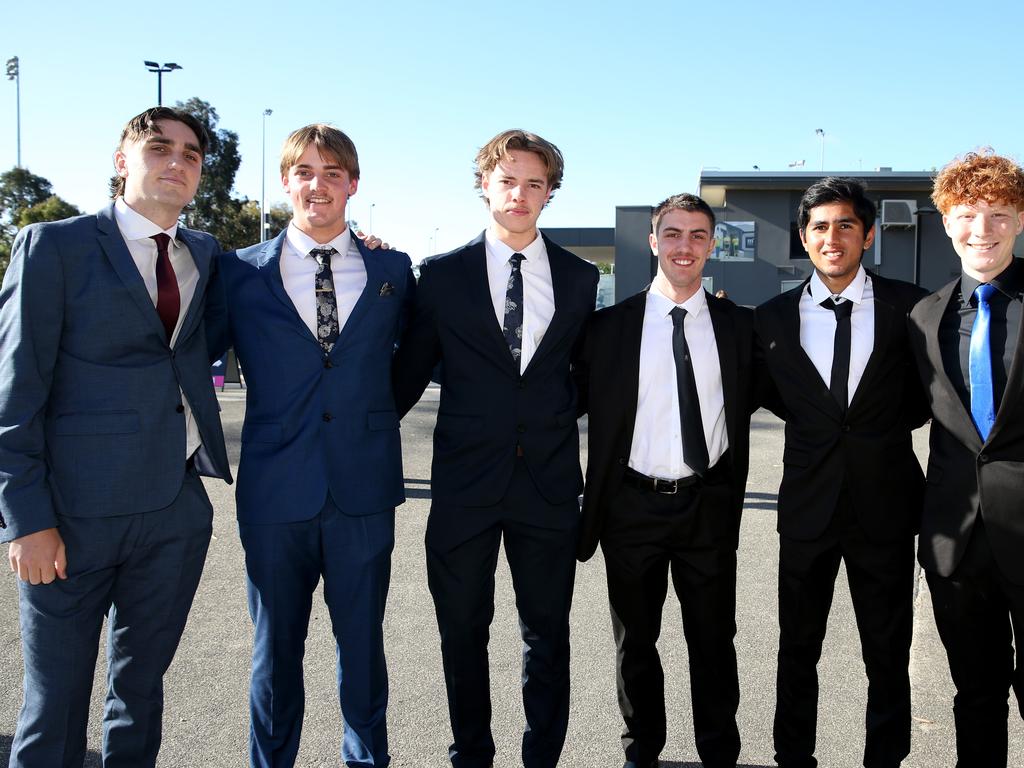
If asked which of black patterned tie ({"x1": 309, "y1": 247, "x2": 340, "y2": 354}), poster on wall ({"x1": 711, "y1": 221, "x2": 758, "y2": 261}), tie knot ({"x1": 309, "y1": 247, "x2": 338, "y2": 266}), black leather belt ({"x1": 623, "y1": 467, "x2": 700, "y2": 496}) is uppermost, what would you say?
poster on wall ({"x1": 711, "y1": 221, "x2": 758, "y2": 261})

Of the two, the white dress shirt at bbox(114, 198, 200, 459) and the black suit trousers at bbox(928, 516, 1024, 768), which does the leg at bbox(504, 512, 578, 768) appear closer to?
the white dress shirt at bbox(114, 198, 200, 459)

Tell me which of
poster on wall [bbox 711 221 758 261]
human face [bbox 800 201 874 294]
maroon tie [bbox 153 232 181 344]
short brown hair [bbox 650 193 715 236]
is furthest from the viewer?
poster on wall [bbox 711 221 758 261]

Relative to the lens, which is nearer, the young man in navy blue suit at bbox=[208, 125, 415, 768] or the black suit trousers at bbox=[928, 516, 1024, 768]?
the black suit trousers at bbox=[928, 516, 1024, 768]

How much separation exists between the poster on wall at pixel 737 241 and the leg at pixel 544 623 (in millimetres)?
28820

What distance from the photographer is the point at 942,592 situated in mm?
2957

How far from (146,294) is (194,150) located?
618 millimetres

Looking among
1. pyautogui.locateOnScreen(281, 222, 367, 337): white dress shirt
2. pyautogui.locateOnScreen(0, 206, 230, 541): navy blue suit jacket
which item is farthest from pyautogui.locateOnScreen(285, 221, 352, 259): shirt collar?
pyautogui.locateOnScreen(0, 206, 230, 541): navy blue suit jacket

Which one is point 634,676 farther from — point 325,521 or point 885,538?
point 325,521

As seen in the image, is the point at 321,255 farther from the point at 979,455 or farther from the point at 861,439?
the point at 979,455

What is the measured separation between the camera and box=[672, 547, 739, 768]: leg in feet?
10.2

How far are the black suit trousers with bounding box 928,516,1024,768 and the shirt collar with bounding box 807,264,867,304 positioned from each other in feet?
3.11

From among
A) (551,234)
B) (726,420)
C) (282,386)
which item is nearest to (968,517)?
(726,420)

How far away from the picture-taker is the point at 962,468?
9.51ft

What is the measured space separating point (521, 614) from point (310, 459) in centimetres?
102
